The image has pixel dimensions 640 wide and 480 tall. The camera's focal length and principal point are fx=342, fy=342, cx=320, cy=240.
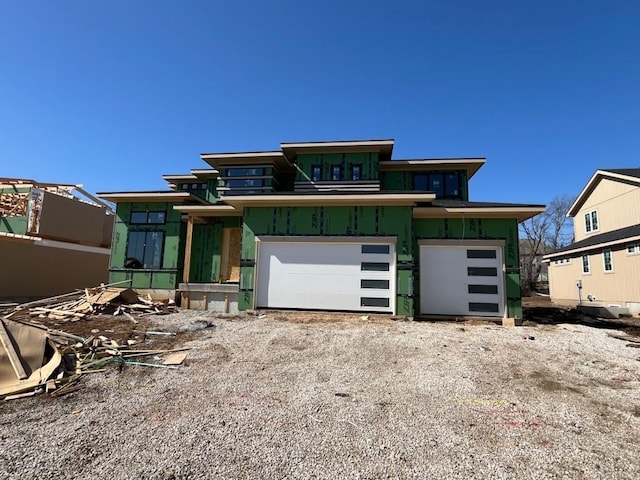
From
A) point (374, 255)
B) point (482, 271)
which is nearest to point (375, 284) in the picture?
point (374, 255)

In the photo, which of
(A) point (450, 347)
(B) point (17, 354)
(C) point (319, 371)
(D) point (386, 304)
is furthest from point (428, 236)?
(B) point (17, 354)

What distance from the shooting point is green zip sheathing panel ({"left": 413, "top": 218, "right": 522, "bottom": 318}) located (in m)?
11.2

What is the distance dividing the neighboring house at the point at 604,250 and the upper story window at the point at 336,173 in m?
14.1

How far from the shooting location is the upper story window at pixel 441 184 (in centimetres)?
1559

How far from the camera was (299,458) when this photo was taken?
3.42 metres

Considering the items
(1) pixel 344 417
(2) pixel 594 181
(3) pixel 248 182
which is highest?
(2) pixel 594 181

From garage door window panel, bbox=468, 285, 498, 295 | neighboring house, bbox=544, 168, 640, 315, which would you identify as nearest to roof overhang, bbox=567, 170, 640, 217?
neighboring house, bbox=544, 168, 640, 315

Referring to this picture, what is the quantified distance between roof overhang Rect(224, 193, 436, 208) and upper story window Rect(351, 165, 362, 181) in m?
3.75

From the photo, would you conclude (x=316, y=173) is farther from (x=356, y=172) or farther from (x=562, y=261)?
(x=562, y=261)

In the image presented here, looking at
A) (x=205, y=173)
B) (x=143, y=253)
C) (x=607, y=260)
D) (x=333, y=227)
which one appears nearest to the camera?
(x=333, y=227)

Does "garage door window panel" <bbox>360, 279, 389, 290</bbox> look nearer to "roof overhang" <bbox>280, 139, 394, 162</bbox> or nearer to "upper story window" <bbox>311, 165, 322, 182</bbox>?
"upper story window" <bbox>311, 165, 322, 182</bbox>

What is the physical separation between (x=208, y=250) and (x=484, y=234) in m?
11.3

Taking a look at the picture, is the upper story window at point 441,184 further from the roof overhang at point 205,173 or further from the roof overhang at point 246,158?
the roof overhang at point 205,173

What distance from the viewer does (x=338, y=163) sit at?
15492mm
